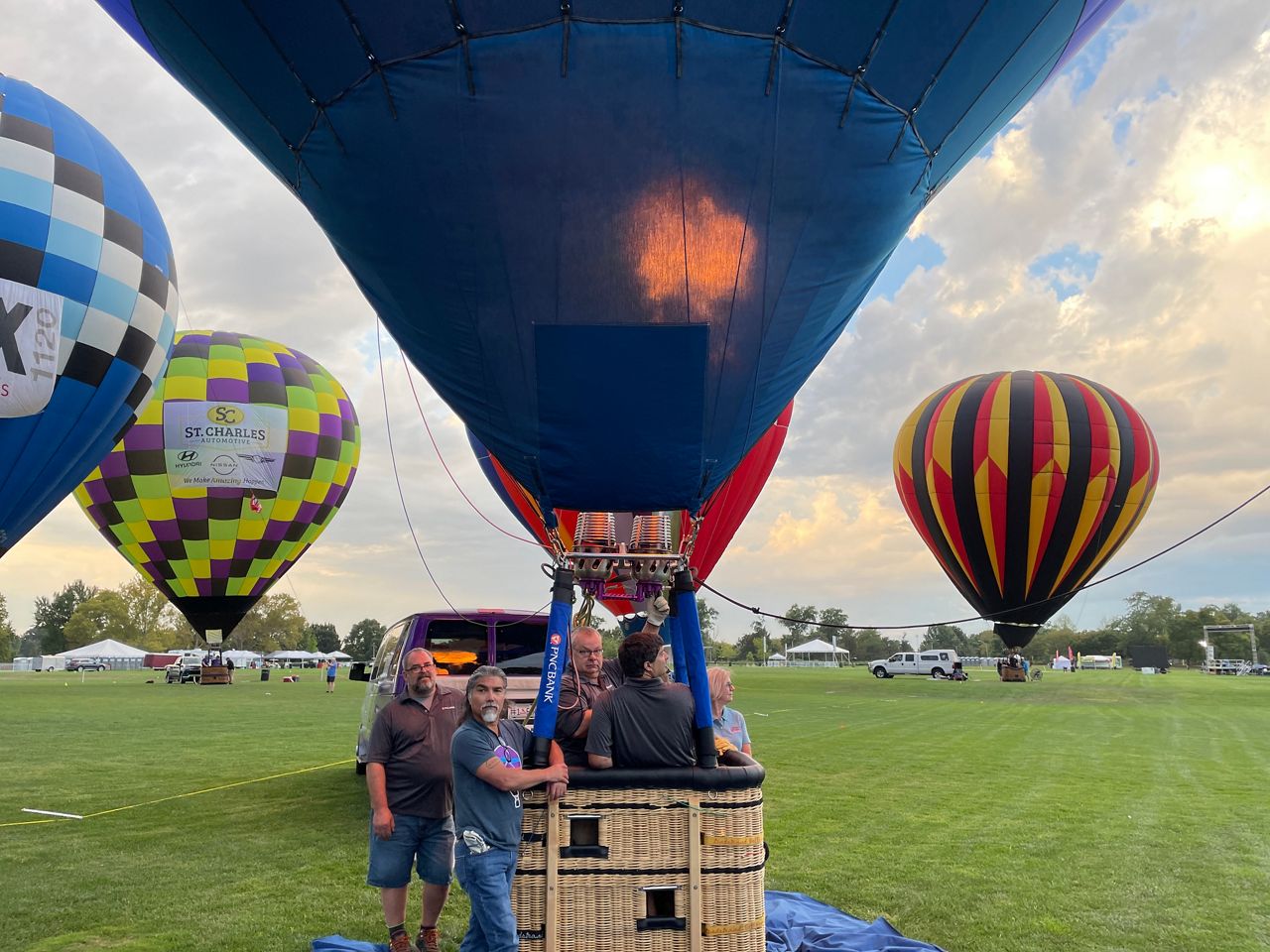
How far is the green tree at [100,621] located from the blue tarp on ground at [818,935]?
89.0 m

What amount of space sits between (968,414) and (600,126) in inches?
912

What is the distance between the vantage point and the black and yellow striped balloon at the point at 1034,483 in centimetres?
2366

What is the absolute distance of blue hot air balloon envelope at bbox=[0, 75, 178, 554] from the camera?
10.7m

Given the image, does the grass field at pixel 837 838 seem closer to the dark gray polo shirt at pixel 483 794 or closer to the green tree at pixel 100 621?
the dark gray polo shirt at pixel 483 794

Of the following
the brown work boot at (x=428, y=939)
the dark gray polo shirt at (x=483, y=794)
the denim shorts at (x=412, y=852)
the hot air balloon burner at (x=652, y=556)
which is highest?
the hot air balloon burner at (x=652, y=556)

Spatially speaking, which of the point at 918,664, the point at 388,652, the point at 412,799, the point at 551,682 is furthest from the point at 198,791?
the point at 918,664

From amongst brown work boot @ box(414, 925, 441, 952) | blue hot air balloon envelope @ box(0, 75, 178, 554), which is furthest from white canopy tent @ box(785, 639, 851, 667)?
brown work boot @ box(414, 925, 441, 952)

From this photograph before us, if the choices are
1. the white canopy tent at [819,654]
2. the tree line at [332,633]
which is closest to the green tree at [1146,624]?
the tree line at [332,633]

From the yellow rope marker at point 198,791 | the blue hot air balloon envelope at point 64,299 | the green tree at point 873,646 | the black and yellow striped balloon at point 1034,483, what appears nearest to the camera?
the yellow rope marker at point 198,791

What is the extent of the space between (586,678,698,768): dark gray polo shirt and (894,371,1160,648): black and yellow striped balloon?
840 inches

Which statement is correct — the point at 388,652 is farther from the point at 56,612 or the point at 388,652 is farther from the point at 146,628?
the point at 56,612

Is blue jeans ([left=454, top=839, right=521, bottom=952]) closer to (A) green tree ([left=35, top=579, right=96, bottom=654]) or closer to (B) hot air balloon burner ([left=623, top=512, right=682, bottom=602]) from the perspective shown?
(B) hot air balloon burner ([left=623, top=512, right=682, bottom=602])

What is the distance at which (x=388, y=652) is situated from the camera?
25.4 ft

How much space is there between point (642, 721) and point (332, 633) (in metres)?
116
